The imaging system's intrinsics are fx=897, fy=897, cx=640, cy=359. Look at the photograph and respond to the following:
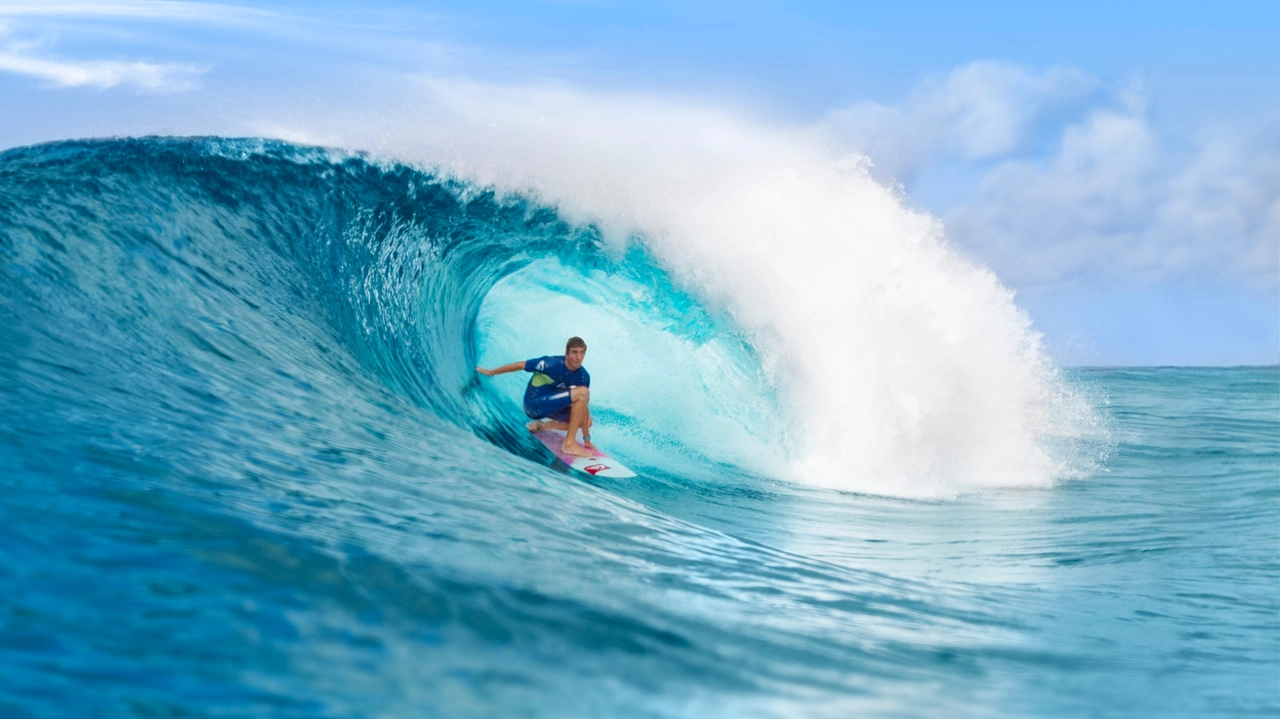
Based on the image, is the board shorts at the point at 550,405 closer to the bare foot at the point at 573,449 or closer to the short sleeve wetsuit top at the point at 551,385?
the short sleeve wetsuit top at the point at 551,385

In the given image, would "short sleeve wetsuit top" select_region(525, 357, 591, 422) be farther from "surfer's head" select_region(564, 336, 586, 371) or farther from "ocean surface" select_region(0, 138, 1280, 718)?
"ocean surface" select_region(0, 138, 1280, 718)

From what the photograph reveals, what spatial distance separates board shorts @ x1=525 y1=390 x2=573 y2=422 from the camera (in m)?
7.02

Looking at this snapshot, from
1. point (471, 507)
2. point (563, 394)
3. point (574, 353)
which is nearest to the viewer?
point (471, 507)

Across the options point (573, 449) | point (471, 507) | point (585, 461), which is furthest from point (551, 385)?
point (471, 507)

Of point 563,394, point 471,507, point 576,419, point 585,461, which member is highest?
point 563,394

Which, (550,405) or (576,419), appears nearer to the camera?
(576,419)

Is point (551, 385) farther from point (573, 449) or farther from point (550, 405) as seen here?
point (573, 449)

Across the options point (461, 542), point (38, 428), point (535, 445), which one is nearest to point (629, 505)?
point (461, 542)

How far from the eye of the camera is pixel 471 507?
153 inches

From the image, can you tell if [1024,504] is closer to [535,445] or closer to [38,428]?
[535,445]

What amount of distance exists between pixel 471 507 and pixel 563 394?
10.3ft

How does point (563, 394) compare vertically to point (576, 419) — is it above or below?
above

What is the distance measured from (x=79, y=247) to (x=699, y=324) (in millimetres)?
5820

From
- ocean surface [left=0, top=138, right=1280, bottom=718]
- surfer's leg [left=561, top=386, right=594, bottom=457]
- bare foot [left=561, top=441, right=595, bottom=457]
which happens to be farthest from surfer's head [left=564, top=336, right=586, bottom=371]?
ocean surface [left=0, top=138, right=1280, bottom=718]
